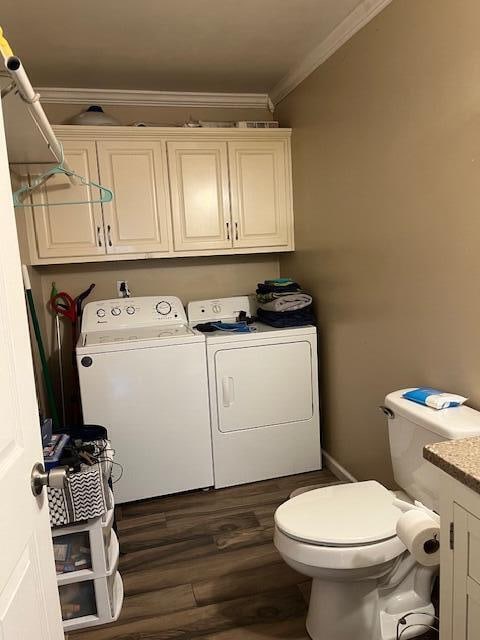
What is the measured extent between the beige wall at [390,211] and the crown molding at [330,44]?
40 millimetres

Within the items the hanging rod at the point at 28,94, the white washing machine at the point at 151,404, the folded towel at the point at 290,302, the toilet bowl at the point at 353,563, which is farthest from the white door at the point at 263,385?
the hanging rod at the point at 28,94

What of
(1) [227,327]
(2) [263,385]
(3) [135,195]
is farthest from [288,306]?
(3) [135,195]

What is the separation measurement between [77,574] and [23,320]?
120 cm

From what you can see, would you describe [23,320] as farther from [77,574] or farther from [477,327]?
[477,327]

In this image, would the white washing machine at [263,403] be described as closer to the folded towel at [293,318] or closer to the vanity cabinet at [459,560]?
the folded towel at [293,318]

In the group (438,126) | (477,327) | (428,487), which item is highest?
(438,126)

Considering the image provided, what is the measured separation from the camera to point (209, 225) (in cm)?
297

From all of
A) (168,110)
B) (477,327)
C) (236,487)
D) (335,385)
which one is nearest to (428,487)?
(477,327)

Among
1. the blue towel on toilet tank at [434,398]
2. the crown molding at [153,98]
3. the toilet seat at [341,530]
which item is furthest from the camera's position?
the crown molding at [153,98]

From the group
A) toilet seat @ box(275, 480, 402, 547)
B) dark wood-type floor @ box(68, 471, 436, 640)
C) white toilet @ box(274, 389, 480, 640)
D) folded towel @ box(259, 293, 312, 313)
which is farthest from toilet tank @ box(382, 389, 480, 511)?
folded towel @ box(259, 293, 312, 313)

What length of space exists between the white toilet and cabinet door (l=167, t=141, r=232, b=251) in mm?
1657

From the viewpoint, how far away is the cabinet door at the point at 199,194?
2.87 m

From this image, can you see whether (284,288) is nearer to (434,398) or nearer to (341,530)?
(434,398)

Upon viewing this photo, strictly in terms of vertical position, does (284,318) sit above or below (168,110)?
below
